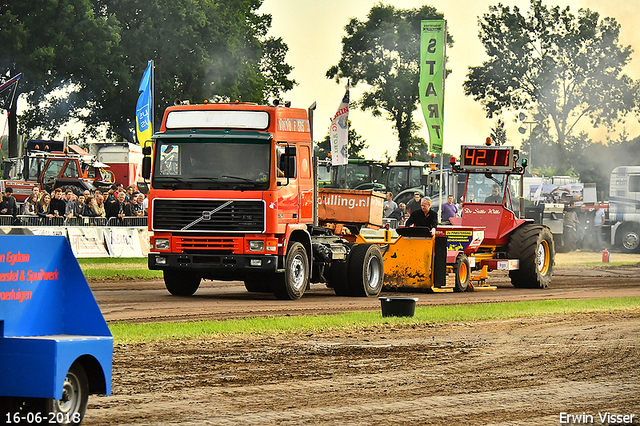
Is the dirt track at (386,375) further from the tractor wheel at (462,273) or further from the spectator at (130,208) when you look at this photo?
the spectator at (130,208)

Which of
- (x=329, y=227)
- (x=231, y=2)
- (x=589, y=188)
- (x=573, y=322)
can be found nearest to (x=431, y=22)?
(x=329, y=227)

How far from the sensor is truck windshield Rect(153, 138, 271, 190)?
1691cm

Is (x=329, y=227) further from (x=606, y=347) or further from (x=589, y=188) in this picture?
(x=589, y=188)

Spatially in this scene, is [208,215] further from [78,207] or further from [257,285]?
[78,207]

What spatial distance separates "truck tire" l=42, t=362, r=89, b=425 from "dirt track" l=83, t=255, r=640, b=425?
57cm

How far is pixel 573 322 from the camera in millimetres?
14805

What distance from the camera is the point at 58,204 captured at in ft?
85.2

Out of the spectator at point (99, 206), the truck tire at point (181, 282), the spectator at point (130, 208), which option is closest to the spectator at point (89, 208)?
the spectator at point (99, 206)

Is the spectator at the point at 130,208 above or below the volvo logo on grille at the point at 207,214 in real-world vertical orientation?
above

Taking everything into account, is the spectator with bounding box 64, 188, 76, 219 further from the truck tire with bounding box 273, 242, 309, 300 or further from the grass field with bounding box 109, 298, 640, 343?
the grass field with bounding box 109, 298, 640, 343

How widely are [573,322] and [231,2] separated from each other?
159 feet

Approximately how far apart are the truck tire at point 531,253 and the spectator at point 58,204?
38.7ft

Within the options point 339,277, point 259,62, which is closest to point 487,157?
point 339,277

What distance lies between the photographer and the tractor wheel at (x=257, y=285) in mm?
18244
